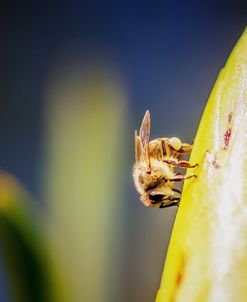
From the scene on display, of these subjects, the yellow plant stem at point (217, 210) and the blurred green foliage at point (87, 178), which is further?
the blurred green foliage at point (87, 178)

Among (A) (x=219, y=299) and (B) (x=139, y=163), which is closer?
(A) (x=219, y=299)

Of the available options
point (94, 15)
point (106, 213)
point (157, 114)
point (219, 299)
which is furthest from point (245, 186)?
point (94, 15)

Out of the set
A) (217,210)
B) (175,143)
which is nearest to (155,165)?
(175,143)

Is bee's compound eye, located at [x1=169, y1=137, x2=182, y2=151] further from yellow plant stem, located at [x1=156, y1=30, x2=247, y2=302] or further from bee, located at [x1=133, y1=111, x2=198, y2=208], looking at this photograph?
yellow plant stem, located at [x1=156, y1=30, x2=247, y2=302]

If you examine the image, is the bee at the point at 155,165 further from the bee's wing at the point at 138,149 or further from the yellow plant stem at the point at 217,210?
the yellow plant stem at the point at 217,210

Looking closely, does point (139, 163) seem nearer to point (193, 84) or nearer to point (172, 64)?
point (193, 84)

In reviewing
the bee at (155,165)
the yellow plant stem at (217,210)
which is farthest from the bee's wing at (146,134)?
the yellow plant stem at (217,210)
